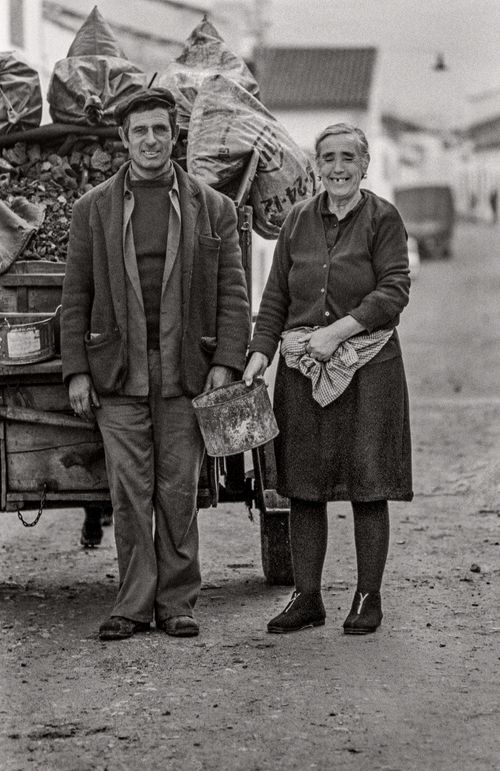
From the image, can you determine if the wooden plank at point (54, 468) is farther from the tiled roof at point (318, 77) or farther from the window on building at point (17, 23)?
the tiled roof at point (318, 77)

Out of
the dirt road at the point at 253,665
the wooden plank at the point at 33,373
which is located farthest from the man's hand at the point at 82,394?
the dirt road at the point at 253,665

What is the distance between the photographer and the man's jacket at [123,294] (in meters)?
5.40

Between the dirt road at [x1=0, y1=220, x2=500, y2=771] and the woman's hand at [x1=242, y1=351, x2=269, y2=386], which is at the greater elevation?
the woman's hand at [x1=242, y1=351, x2=269, y2=386]

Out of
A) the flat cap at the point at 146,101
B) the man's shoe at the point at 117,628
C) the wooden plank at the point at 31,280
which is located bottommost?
the man's shoe at the point at 117,628

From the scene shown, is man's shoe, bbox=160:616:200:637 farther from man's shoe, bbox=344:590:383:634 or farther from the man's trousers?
man's shoe, bbox=344:590:383:634

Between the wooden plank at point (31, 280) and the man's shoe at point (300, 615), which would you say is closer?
the man's shoe at point (300, 615)

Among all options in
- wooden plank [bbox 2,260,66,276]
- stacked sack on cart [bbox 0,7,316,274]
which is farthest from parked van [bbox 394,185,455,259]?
wooden plank [bbox 2,260,66,276]

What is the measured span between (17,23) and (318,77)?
36001 mm

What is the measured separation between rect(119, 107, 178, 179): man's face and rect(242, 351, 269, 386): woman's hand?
0.85m

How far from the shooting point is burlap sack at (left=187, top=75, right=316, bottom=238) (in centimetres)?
625

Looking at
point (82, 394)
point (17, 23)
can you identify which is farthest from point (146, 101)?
point (17, 23)

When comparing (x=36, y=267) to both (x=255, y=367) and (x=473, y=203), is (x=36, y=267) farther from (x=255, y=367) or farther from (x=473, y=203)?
(x=473, y=203)

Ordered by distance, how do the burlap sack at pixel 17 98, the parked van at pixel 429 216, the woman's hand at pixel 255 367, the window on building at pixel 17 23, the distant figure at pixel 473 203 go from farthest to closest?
the distant figure at pixel 473 203, the parked van at pixel 429 216, the window on building at pixel 17 23, the burlap sack at pixel 17 98, the woman's hand at pixel 255 367

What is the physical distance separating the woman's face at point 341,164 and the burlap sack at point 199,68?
1461 millimetres
